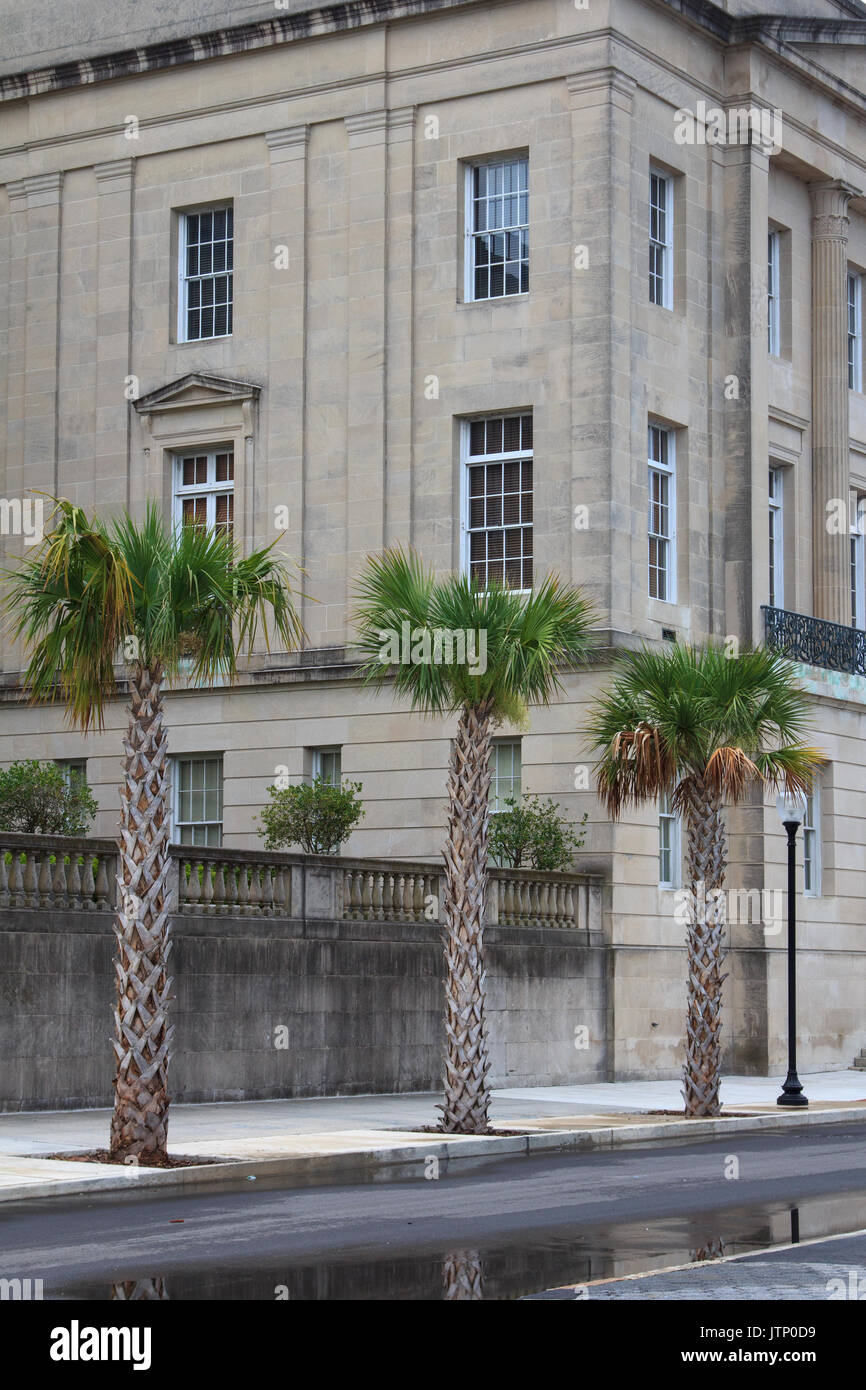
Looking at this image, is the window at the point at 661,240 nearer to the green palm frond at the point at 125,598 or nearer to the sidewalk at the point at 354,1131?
the sidewalk at the point at 354,1131

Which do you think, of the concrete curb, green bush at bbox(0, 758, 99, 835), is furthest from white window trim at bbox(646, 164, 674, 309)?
the concrete curb

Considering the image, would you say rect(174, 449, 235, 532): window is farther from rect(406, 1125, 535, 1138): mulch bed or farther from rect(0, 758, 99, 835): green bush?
rect(406, 1125, 535, 1138): mulch bed

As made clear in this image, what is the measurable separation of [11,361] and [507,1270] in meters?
31.3

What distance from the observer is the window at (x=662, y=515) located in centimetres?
3634

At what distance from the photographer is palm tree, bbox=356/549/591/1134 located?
2266 centimetres

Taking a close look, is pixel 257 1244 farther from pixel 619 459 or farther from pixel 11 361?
pixel 11 361

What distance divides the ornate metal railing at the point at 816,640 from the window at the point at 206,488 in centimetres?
1019

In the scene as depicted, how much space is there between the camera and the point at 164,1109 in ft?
63.4

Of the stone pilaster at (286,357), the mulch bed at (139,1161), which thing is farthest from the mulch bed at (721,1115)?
the stone pilaster at (286,357)

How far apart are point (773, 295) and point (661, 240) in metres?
4.02

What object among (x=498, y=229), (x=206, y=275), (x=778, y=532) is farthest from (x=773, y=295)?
(x=206, y=275)

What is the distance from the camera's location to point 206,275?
3919 cm

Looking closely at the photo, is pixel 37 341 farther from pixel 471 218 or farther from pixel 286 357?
pixel 471 218

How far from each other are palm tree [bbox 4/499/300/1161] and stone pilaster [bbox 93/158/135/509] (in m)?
19.6
